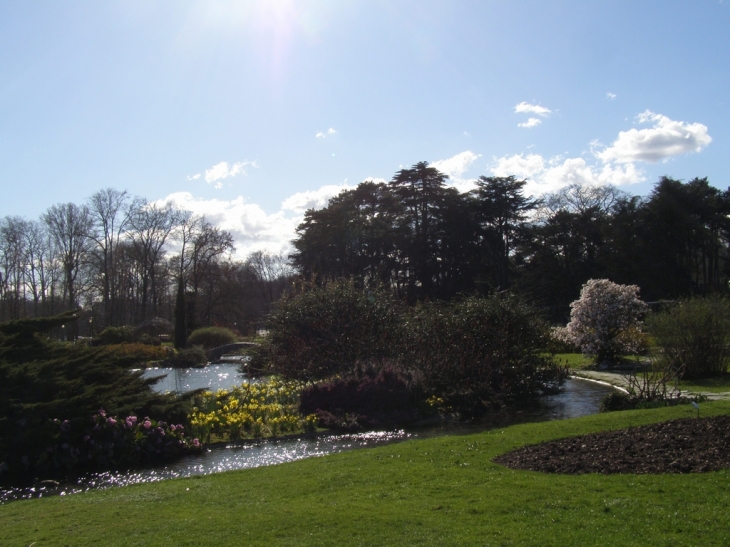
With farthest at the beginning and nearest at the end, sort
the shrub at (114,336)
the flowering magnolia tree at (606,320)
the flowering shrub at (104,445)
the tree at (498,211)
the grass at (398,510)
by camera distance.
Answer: the tree at (498,211) < the shrub at (114,336) < the flowering magnolia tree at (606,320) < the flowering shrub at (104,445) < the grass at (398,510)

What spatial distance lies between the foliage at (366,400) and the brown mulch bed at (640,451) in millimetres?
5337

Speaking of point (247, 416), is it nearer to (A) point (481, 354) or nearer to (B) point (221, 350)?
(A) point (481, 354)

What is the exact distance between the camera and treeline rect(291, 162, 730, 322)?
131ft

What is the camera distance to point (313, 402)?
13.7m

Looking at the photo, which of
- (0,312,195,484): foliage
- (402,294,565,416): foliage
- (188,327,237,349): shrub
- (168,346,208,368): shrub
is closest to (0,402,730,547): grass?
(0,312,195,484): foliage

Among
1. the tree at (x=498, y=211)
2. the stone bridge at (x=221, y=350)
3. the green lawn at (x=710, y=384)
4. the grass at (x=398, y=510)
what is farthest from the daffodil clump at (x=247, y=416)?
the tree at (x=498, y=211)

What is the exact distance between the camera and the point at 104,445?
10.2m

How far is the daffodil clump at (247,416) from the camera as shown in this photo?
1208 centimetres

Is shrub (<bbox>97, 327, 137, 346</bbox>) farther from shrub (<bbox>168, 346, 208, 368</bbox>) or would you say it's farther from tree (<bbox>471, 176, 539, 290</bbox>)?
tree (<bbox>471, 176, 539, 290</bbox>)

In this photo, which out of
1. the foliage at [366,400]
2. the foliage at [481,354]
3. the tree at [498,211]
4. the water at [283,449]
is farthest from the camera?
the tree at [498,211]

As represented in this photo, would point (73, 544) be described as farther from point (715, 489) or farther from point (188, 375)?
point (188, 375)

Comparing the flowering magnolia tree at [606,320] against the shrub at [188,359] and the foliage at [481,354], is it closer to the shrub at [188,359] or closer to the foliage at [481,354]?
the foliage at [481,354]

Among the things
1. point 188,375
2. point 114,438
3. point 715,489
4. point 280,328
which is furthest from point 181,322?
point 715,489

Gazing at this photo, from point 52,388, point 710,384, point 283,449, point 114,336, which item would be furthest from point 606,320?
point 114,336
